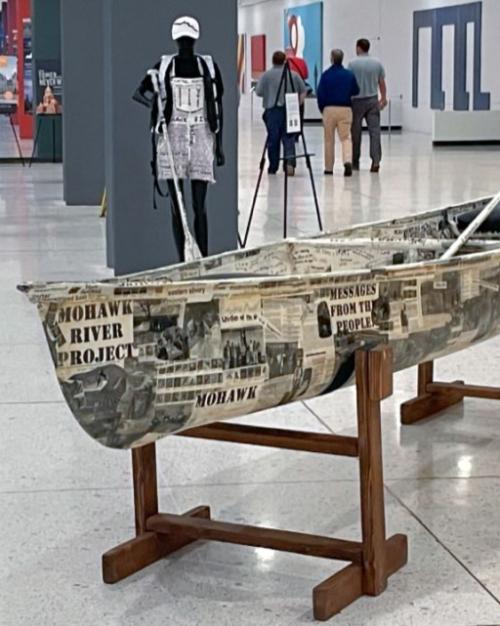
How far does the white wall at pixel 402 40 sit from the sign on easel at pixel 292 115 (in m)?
18.3

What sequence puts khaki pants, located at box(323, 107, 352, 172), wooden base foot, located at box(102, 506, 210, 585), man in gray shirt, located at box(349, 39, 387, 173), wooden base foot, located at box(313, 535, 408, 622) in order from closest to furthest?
wooden base foot, located at box(313, 535, 408, 622) < wooden base foot, located at box(102, 506, 210, 585) < khaki pants, located at box(323, 107, 352, 172) < man in gray shirt, located at box(349, 39, 387, 173)

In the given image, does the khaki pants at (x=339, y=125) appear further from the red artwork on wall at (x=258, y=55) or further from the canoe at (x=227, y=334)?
the red artwork on wall at (x=258, y=55)

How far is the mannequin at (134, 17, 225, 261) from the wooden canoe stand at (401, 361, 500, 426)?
3190 mm

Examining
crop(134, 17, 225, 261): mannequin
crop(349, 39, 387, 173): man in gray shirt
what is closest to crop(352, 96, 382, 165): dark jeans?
crop(349, 39, 387, 173): man in gray shirt

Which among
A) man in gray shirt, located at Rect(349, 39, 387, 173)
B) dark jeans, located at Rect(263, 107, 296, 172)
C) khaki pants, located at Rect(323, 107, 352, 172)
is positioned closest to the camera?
dark jeans, located at Rect(263, 107, 296, 172)

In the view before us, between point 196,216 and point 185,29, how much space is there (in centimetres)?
135

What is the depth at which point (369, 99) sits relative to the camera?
20.8 metres

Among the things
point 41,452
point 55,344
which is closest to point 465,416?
point 41,452

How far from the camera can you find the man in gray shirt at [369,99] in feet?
66.9

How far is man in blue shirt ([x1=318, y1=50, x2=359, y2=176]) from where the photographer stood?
784 inches

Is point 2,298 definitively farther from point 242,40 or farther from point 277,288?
point 242,40

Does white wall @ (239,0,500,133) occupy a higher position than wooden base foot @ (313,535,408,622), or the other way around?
white wall @ (239,0,500,133)

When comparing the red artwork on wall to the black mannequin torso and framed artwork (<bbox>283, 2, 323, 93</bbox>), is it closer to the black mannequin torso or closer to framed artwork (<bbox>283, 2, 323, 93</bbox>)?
framed artwork (<bbox>283, 2, 323, 93</bbox>)

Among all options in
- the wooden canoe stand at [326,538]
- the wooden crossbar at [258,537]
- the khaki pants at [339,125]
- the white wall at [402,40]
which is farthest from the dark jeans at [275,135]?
the wooden crossbar at [258,537]
